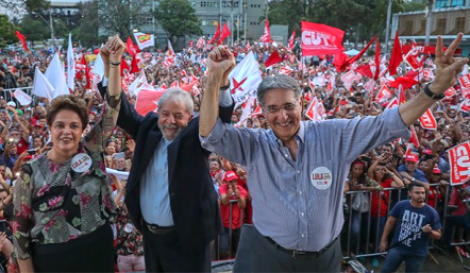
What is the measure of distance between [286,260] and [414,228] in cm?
266

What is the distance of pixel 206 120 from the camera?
6.20 feet

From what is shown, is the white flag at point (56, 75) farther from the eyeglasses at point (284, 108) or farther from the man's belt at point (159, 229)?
the eyeglasses at point (284, 108)

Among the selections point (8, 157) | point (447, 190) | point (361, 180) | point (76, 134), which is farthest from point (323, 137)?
point (8, 157)

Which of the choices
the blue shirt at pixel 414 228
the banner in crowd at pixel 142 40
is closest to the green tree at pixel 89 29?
the banner in crowd at pixel 142 40

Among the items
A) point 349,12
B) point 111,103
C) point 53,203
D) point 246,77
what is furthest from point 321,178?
point 349,12

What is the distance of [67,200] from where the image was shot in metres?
2.17

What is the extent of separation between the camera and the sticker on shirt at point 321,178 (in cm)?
188

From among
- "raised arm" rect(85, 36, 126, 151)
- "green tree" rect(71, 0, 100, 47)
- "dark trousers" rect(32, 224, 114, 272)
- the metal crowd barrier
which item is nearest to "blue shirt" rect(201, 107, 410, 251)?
"raised arm" rect(85, 36, 126, 151)

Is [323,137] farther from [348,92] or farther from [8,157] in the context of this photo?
[348,92]

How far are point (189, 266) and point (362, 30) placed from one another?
53.8 m

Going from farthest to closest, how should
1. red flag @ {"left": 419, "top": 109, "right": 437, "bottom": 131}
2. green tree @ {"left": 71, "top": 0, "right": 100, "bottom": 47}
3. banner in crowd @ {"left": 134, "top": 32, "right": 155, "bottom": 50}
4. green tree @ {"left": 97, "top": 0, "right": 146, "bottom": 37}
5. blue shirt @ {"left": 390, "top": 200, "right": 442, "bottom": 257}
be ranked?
green tree @ {"left": 97, "top": 0, "right": 146, "bottom": 37}
green tree @ {"left": 71, "top": 0, "right": 100, "bottom": 47}
banner in crowd @ {"left": 134, "top": 32, "right": 155, "bottom": 50}
red flag @ {"left": 419, "top": 109, "right": 437, "bottom": 131}
blue shirt @ {"left": 390, "top": 200, "right": 442, "bottom": 257}

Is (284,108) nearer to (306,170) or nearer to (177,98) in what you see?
(306,170)

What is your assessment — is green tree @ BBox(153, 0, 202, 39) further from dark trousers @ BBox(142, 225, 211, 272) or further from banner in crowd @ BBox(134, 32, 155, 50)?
dark trousers @ BBox(142, 225, 211, 272)

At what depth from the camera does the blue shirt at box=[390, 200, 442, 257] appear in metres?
4.04
